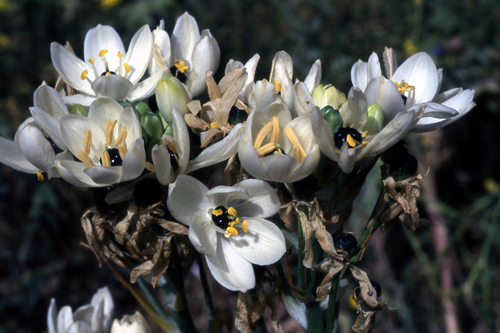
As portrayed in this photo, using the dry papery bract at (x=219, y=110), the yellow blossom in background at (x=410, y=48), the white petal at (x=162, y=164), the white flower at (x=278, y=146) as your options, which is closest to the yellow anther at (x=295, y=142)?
the white flower at (x=278, y=146)

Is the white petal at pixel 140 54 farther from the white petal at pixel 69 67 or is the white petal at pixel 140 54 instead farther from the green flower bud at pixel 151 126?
the green flower bud at pixel 151 126

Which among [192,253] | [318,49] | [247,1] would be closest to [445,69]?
[318,49]

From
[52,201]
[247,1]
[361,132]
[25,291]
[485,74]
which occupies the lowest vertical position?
[25,291]

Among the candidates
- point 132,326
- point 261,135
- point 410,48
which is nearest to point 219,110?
point 261,135

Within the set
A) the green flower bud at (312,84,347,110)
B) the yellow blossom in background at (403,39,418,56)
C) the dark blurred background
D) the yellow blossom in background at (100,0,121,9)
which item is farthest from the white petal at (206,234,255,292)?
the yellow blossom in background at (100,0,121,9)

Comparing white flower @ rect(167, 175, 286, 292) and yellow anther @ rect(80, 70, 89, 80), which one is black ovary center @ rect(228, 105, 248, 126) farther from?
yellow anther @ rect(80, 70, 89, 80)

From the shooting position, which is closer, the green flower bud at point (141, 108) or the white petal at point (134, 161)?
the white petal at point (134, 161)

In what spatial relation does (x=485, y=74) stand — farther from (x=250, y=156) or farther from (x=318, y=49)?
(x=250, y=156)
